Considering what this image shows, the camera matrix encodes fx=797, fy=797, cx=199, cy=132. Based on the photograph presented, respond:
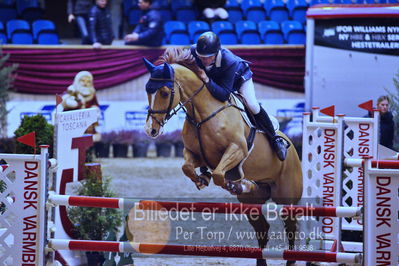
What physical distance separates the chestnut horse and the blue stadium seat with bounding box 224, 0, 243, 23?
9635 mm

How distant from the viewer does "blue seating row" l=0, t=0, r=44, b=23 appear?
49.6ft

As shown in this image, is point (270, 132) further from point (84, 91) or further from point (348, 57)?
point (84, 91)

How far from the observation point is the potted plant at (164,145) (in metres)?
13.5

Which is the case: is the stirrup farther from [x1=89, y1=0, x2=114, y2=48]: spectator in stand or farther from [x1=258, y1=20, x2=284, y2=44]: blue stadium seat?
[x1=258, y1=20, x2=284, y2=44]: blue stadium seat

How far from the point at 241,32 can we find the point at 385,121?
576 cm

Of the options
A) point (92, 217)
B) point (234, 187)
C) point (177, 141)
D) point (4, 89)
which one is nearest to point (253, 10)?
point (177, 141)

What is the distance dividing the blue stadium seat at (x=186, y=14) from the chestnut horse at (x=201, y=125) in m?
9.68

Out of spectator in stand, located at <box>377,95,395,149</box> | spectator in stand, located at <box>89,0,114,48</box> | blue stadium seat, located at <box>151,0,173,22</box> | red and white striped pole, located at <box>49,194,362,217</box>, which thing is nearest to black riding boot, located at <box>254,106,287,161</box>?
red and white striped pole, located at <box>49,194,362,217</box>

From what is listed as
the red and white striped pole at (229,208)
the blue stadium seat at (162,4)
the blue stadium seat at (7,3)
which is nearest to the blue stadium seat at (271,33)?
the blue stadium seat at (162,4)

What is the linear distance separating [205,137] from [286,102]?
8214mm

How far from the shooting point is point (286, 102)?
44.8ft

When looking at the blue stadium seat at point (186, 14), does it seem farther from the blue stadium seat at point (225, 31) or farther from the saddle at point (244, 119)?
the saddle at point (244, 119)

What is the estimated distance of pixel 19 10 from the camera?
50.1ft

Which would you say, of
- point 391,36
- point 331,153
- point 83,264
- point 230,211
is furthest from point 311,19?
point 230,211
